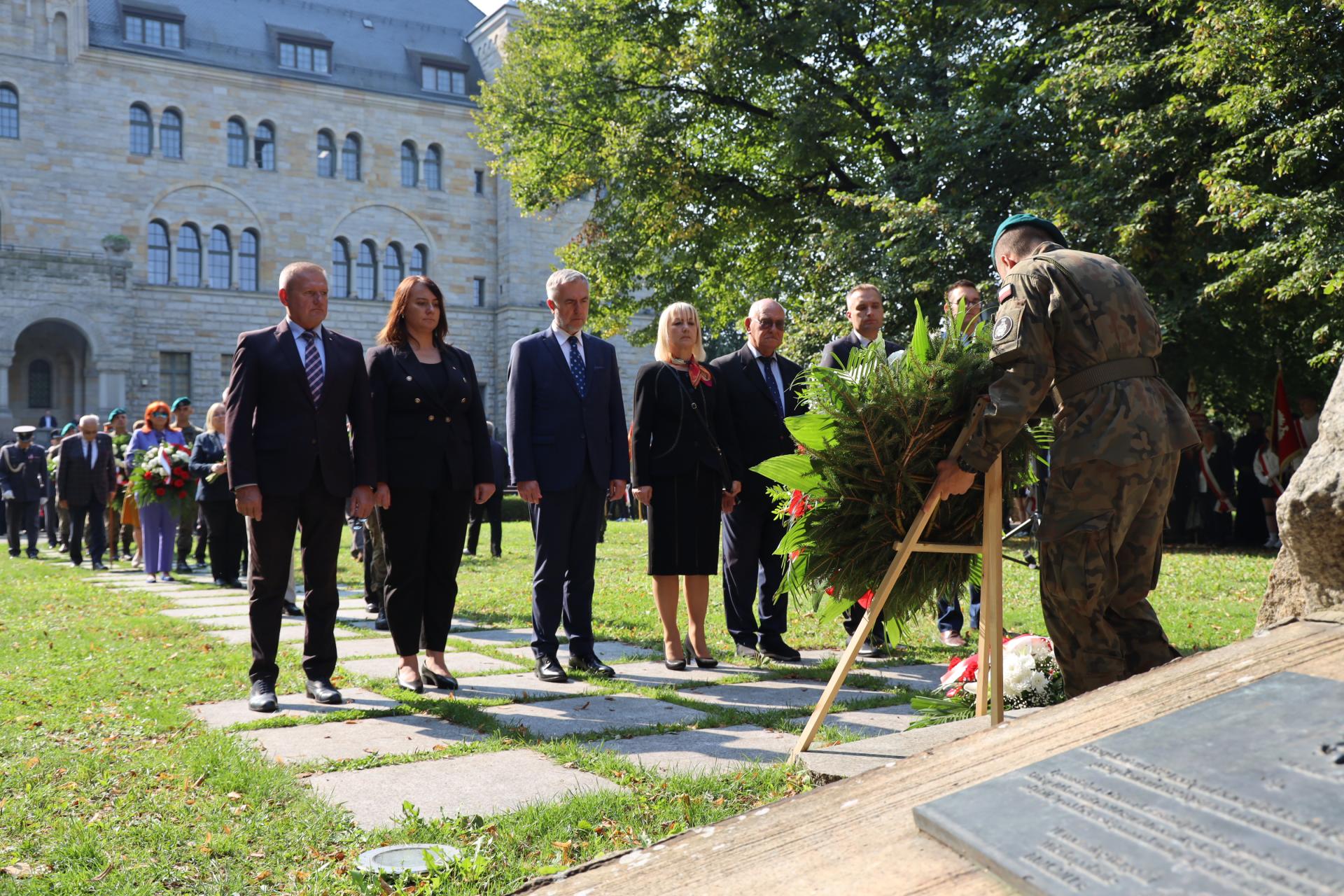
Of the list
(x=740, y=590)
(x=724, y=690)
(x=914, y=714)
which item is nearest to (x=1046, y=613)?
(x=914, y=714)

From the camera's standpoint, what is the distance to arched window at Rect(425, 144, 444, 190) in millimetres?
46812

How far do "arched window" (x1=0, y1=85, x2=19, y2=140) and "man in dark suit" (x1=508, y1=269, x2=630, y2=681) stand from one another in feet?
134

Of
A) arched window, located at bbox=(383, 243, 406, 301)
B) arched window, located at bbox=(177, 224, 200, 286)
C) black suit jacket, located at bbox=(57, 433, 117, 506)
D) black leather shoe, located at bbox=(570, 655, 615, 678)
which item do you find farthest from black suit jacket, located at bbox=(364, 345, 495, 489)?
arched window, located at bbox=(383, 243, 406, 301)

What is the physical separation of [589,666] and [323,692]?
157 centimetres

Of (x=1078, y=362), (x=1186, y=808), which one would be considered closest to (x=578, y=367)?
(x=1078, y=362)

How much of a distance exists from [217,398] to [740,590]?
4089cm

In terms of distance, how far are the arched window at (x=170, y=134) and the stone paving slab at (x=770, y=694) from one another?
42.4 m

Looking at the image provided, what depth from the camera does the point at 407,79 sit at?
156 ft

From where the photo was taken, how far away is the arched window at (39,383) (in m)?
40.3

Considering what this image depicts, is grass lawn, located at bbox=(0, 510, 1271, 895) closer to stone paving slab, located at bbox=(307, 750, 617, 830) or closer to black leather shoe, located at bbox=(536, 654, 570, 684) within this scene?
stone paving slab, located at bbox=(307, 750, 617, 830)

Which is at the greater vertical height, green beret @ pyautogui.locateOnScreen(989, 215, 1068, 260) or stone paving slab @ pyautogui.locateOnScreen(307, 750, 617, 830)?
green beret @ pyautogui.locateOnScreen(989, 215, 1068, 260)

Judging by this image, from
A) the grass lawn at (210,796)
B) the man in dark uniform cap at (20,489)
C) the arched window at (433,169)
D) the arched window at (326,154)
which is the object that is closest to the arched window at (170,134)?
the arched window at (326,154)

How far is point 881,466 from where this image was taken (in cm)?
402

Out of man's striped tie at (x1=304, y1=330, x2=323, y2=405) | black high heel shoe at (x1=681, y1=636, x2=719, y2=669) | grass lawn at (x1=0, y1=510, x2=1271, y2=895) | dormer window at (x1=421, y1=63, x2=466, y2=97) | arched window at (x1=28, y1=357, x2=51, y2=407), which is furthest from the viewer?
dormer window at (x1=421, y1=63, x2=466, y2=97)
